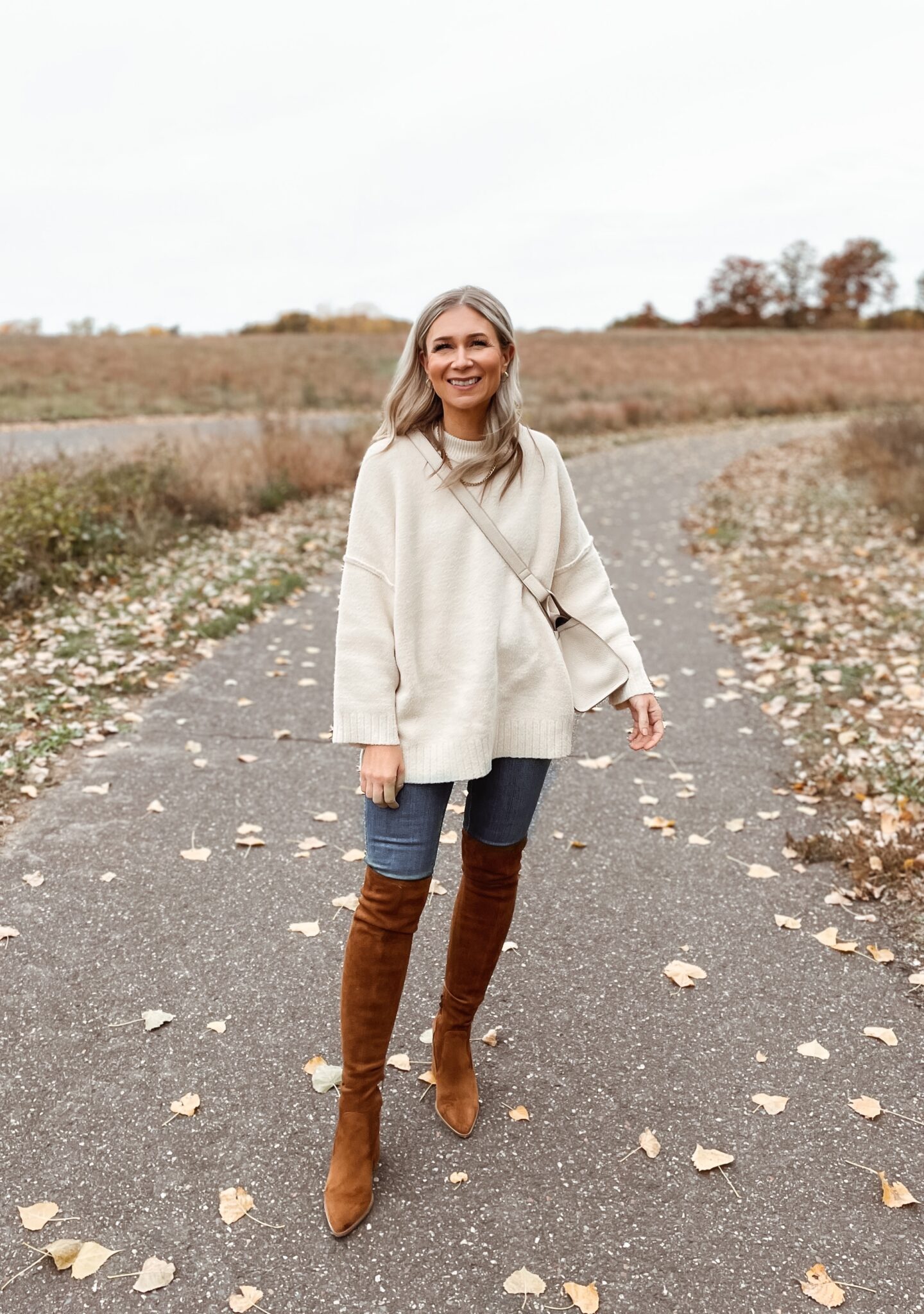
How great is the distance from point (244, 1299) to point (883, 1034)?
2.08m

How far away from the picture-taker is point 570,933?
3592mm

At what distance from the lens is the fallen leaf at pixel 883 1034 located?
9.93ft

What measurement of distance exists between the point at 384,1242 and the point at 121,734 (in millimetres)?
3532

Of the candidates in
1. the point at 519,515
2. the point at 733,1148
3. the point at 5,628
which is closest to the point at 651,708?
the point at 519,515

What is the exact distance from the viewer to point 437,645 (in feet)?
7.14

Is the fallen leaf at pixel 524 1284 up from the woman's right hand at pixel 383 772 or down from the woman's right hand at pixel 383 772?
down

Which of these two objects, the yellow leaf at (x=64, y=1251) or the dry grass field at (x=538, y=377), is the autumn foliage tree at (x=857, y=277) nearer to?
the dry grass field at (x=538, y=377)

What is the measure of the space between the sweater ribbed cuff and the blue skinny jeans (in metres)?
0.14

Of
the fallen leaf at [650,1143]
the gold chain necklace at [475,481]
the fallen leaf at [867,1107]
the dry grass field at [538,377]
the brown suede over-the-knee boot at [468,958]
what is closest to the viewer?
the gold chain necklace at [475,481]

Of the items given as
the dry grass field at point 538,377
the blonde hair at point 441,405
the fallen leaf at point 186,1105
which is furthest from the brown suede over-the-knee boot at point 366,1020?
the dry grass field at point 538,377

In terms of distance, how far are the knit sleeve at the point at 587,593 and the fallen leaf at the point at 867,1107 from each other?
1.42 metres

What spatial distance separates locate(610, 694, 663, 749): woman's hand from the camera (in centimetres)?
238

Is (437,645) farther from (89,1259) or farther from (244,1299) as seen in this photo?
(89,1259)

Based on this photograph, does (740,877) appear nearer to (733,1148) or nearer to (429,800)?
(733,1148)
